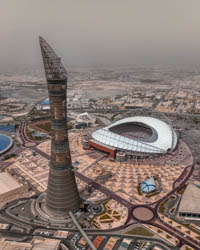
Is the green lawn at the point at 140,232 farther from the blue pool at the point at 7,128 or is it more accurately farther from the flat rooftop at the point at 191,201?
the blue pool at the point at 7,128

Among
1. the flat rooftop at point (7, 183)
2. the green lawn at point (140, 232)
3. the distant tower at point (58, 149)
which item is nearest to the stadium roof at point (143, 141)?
the flat rooftop at point (7, 183)

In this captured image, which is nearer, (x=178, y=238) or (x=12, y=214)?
(x=178, y=238)

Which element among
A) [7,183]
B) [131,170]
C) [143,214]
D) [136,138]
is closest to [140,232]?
[143,214]

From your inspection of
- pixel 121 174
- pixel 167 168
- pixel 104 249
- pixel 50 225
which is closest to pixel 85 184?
pixel 121 174

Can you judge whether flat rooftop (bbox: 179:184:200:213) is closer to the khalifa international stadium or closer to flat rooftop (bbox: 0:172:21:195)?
the khalifa international stadium

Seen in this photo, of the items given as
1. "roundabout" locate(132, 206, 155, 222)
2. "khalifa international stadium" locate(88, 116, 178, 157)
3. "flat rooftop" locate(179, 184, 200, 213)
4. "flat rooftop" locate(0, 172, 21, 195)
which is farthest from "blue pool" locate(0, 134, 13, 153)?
"flat rooftop" locate(179, 184, 200, 213)

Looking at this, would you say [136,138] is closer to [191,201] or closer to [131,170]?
[131,170]

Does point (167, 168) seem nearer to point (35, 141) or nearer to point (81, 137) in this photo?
point (81, 137)
